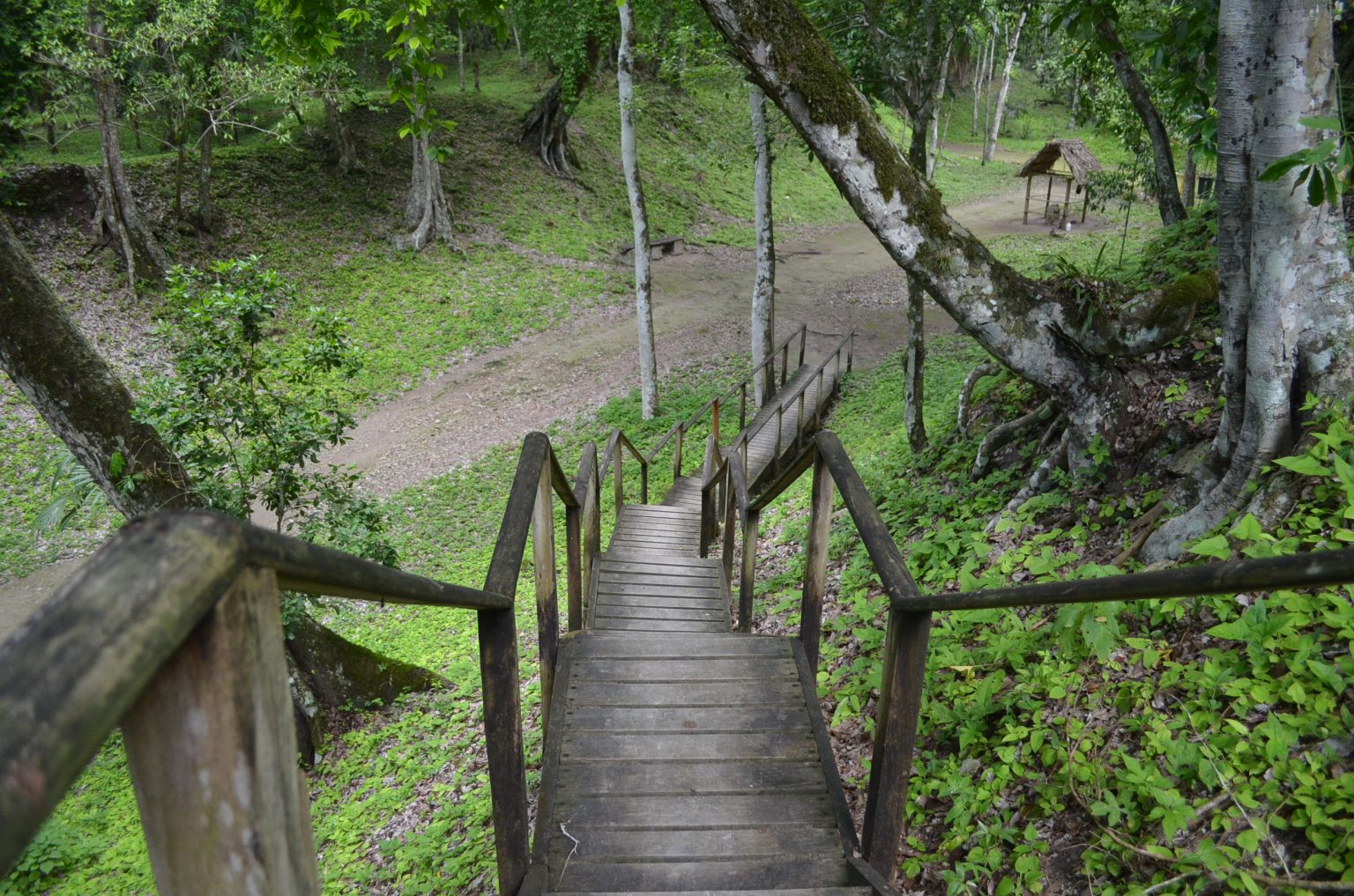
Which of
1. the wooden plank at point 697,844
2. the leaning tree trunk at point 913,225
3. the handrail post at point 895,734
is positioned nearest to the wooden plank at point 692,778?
the wooden plank at point 697,844

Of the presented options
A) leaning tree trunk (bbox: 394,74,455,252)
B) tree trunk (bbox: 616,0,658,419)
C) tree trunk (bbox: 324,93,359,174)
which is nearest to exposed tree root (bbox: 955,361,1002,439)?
tree trunk (bbox: 616,0,658,419)

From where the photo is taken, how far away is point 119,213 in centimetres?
1570

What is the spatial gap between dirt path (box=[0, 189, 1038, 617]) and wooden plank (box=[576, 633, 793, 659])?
31.0 ft

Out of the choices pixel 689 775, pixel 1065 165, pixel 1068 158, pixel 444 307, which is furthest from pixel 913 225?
pixel 1065 165

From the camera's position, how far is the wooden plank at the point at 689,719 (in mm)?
3252

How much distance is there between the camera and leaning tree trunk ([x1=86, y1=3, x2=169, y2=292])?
14.5m

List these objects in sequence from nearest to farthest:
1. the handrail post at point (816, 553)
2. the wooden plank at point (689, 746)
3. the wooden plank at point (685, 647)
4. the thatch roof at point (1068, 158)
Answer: the wooden plank at point (689, 746), the handrail post at point (816, 553), the wooden plank at point (685, 647), the thatch roof at point (1068, 158)

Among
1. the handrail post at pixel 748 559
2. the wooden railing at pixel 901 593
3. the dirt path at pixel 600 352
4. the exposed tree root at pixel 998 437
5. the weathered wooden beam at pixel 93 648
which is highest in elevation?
the weathered wooden beam at pixel 93 648

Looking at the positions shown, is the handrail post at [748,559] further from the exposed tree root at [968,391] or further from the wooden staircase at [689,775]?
the exposed tree root at [968,391]

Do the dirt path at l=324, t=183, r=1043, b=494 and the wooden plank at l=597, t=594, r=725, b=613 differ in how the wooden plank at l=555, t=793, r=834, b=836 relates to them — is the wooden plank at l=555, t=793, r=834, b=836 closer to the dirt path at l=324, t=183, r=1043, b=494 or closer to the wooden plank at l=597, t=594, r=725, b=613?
the wooden plank at l=597, t=594, r=725, b=613

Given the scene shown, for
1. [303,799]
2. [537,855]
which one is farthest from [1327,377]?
[303,799]

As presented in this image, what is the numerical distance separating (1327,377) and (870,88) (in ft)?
21.8

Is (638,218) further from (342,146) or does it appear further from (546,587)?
Answer: (546,587)

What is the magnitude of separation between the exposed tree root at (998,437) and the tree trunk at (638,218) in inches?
358
